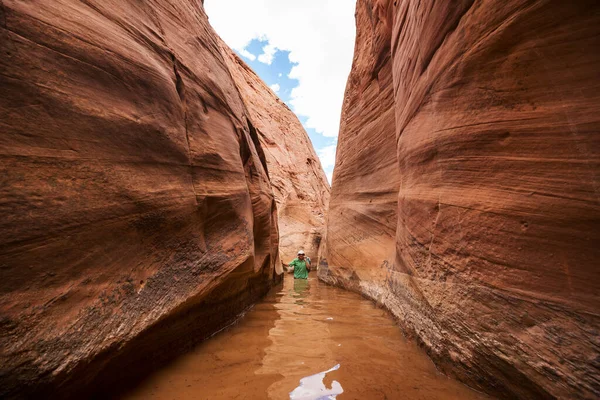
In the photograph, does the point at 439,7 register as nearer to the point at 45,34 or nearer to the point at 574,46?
the point at 574,46

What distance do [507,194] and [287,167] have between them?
1727cm

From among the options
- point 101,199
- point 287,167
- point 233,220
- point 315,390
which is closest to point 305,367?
point 315,390

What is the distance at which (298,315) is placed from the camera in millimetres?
4316

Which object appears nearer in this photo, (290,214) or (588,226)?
(588,226)

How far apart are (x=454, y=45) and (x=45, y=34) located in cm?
294

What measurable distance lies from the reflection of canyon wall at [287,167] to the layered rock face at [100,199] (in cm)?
1048

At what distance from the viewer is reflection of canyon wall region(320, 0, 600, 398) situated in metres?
1.62


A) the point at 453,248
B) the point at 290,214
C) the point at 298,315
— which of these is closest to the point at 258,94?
the point at 290,214

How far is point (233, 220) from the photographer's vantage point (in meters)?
3.72

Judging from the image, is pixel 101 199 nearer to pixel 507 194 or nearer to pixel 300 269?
pixel 507 194

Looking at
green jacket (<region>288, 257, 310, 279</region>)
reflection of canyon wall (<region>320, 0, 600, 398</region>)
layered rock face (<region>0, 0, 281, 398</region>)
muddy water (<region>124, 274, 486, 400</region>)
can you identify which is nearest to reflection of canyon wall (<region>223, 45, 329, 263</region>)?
green jacket (<region>288, 257, 310, 279</region>)

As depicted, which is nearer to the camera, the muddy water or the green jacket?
the muddy water

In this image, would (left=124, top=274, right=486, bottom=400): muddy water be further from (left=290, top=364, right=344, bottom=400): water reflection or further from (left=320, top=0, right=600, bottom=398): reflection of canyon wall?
(left=320, top=0, right=600, bottom=398): reflection of canyon wall

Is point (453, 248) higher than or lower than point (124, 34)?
lower
